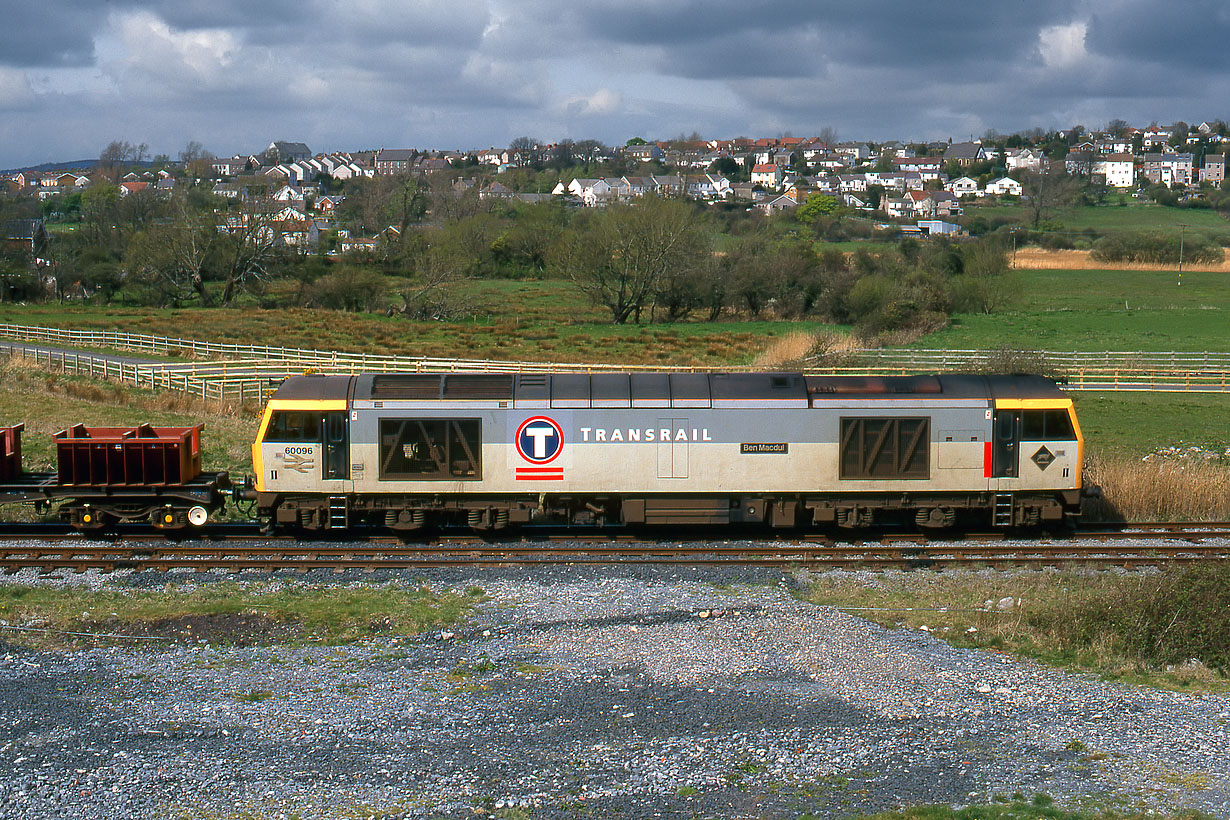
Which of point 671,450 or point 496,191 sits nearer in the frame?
point 671,450

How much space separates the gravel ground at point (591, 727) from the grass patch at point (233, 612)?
0.59m

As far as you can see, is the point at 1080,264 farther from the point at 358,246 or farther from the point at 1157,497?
the point at 1157,497

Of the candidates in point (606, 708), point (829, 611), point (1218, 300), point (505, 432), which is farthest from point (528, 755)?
point (1218, 300)

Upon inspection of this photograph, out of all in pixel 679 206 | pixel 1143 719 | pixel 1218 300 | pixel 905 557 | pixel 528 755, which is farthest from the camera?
pixel 1218 300

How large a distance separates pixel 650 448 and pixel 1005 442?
6362 mm

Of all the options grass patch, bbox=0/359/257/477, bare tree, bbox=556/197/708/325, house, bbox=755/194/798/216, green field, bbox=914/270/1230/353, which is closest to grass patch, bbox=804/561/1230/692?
grass patch, bbox=0/359/257/477

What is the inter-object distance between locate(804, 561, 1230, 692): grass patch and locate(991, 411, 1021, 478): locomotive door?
10.3 feet

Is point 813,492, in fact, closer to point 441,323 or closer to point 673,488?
point 673,488

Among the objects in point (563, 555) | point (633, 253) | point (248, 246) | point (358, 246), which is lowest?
point (563, 555)

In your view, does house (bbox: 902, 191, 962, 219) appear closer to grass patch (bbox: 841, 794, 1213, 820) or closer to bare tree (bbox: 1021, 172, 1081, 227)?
bare tree (bbox: 1021, 172, 1081, 227)

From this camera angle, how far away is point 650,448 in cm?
1998

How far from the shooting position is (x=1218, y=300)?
3349 inches

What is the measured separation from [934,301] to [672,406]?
55.1 metres

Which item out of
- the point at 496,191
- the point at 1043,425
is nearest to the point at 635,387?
the point at 1043,425
